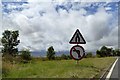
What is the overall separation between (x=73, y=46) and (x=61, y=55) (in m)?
93.1

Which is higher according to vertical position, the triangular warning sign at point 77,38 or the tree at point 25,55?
the triangular warning sign at point 77,38

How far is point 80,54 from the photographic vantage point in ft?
37.9

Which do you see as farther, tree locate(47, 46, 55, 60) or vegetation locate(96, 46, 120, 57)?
vegetation locate(96, 46, 120, 57)

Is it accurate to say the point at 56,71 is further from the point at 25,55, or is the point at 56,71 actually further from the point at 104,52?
→ the point at 104,52

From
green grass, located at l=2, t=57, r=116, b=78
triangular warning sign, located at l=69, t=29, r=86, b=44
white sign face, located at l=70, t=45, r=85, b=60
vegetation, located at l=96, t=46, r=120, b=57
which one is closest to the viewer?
white sign face, located at l=70, t=45, r=85, b=60

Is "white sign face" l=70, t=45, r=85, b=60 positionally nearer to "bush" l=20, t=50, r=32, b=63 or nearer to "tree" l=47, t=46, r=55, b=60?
"bush" l=20, t=50, r=32, b=63

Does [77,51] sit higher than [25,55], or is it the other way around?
[77,51]

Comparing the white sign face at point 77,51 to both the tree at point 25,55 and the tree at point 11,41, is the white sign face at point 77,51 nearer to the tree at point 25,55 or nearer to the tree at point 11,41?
the tree at point 25,55

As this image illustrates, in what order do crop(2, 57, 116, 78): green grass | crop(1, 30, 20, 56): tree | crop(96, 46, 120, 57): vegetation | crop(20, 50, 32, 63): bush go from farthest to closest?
1. crop(96, 46, 120, 57): vegetation
2. crop(1, 30, 20, 56): tree
3. crop(20, 50, 32, 63): bush
4. crop(2, 57, 116, 78): green grass

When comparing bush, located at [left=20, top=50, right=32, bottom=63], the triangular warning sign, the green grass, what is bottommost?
the green grass

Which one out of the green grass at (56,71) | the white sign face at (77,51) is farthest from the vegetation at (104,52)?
the white sign face at (77,51)

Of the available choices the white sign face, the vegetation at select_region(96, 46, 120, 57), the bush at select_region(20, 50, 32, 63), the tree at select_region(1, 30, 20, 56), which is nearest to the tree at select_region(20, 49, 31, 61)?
the bush at select_region(20, 50, 32, 63)

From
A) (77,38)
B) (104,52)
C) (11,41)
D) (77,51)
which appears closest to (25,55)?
(11,41)

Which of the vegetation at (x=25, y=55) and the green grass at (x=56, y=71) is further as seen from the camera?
the vegetation at (x=25, y=55)
